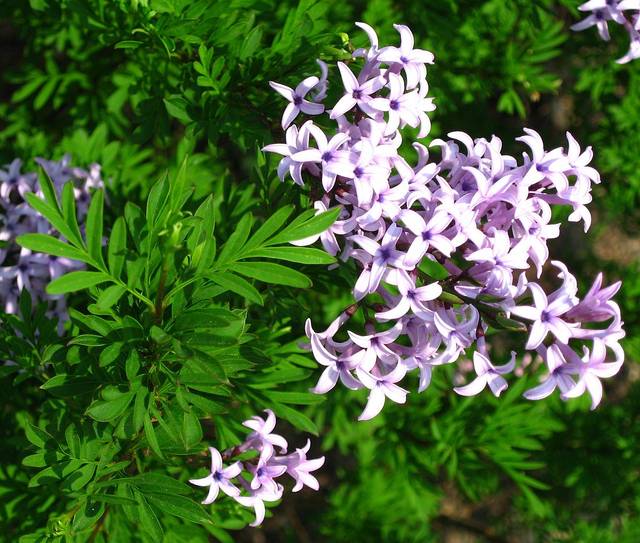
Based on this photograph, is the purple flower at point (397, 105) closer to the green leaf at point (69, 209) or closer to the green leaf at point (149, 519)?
the green leaf at point (69, 209)

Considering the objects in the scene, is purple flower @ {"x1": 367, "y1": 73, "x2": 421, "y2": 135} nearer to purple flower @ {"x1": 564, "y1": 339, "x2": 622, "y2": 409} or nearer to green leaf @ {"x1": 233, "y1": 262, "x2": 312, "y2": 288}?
green leaf @ {"x1": 233, "y1": 262, "x2": 312, "y2": 288}

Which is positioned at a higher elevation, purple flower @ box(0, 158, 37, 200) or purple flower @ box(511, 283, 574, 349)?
purple flower @ box(511, 283, 574, 349)

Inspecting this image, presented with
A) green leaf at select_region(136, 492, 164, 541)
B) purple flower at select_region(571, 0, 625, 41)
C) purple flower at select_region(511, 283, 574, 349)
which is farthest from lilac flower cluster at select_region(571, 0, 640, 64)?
green leaf at select_region(136, 492, 164, 541)

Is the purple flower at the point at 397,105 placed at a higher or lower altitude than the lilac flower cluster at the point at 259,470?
higher

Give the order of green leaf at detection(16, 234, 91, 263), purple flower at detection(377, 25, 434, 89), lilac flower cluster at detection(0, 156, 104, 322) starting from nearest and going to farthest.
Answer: green leaf at detection(16, 234, 91, 263) → purple flower at detection(377, 25, 434, 89) → lilac flower cluster at detection(0, 156, 104, 322)

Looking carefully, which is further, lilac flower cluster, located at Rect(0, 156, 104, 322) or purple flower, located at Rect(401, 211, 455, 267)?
lilac flower cluster, located at Rect(0, 156, 104, 322)

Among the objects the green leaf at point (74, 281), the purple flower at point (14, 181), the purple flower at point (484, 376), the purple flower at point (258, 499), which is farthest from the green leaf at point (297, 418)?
the purple flower at point (14, 181)
